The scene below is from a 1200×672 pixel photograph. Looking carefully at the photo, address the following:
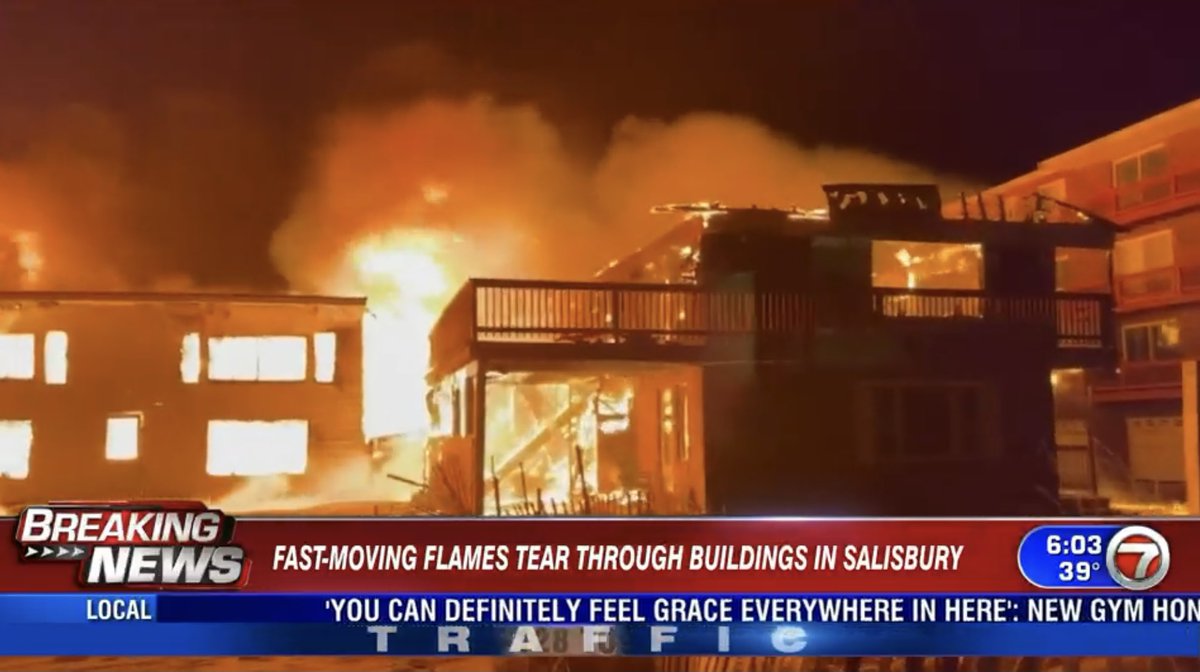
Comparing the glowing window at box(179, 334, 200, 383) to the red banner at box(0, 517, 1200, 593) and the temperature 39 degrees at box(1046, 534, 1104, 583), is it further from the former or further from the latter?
the temperature 39 degrees at box(1046, 534, 1104, 583)

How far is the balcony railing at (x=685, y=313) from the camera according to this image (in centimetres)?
419

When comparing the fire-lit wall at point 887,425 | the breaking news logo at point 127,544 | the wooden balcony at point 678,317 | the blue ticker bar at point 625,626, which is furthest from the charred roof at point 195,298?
the fire-lit wall at point 887,425

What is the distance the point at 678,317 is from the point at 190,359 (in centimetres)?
220

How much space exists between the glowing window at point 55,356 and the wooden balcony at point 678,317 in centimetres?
161

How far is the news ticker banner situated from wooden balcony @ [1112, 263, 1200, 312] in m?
0.95

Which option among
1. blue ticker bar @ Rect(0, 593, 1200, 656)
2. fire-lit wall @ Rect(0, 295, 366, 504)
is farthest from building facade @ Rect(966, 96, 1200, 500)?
fire-lit wall @ Rect(0, 295, 366, 504)

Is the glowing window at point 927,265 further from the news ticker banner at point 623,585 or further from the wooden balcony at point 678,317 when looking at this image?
the news ticker banner at point 623,585

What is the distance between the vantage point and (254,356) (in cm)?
429

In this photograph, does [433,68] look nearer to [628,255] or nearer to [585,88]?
[585,88]

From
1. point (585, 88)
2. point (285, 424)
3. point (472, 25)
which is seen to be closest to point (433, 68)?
point (472, 25)

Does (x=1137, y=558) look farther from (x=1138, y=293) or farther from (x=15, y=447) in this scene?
(x=15, y=447)

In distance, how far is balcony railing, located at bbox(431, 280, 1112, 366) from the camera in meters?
4.19

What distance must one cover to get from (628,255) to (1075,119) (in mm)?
2203

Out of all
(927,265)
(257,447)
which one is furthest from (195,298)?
(927,265)
